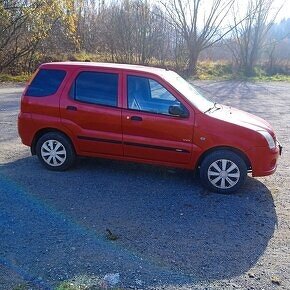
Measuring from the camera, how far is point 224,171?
15.9 feet

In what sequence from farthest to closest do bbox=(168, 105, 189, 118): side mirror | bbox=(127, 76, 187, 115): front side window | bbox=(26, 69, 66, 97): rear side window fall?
1. bbox=(26, 69, 66, 97): rear side window
2. bbox=(127, 76, 187, 115): front side window
3. bbox=(168, 105, 189, 118): side mirror

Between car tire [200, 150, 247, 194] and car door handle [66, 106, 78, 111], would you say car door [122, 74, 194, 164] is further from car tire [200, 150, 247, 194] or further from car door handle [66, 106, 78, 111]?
car door handle [66, 106, 78, 111]

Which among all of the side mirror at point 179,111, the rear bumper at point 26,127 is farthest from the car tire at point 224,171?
the rear bumper at point 26,127

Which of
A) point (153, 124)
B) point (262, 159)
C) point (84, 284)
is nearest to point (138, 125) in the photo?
point (153, 124)

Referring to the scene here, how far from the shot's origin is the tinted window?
5.14 meters

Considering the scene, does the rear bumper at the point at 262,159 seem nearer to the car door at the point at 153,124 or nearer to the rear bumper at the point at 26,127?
the car door at the point at 153,124

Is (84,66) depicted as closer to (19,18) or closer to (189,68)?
(19,18)

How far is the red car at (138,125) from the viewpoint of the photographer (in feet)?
15.8

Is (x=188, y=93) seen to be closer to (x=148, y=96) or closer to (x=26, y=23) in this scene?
(x=148, y=96)

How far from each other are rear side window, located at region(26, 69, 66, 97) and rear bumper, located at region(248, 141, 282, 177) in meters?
3.09

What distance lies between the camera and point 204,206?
4449 mm

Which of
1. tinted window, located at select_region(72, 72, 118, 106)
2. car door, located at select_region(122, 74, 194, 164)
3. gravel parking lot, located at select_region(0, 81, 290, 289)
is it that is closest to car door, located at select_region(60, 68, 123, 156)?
tinted window, located at select_region(72, 72, 118, 106)

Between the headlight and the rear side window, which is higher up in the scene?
the rear side window

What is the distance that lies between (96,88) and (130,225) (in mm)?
2304
